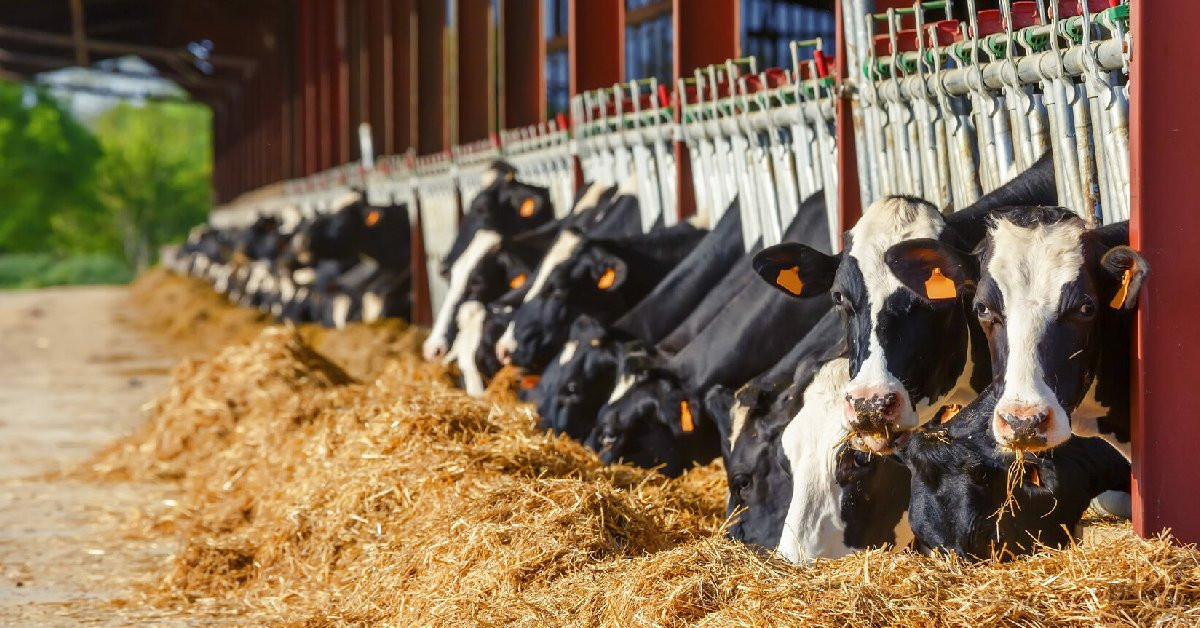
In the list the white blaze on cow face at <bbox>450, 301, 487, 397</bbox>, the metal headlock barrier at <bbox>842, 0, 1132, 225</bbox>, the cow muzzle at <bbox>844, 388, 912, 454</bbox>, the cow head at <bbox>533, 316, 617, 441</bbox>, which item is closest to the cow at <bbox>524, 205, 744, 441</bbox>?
the cow head at <bbox>533, 316, 617, 441</bbox>

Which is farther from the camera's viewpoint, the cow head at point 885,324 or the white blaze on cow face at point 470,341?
the white blaze on cow face at point 470,341

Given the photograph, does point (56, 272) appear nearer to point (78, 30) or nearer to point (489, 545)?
point (78, 30)

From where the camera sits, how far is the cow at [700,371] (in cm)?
594

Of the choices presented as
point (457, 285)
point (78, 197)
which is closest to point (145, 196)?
point (78, 197)

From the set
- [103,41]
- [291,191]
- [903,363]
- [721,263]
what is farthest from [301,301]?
[103,41]

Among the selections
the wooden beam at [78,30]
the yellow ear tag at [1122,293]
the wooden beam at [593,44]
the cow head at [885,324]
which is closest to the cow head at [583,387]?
the cow head at [885,324]

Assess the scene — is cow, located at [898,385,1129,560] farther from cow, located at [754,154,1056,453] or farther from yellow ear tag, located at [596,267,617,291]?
yellow ear tag, located at [596,267,617,291]

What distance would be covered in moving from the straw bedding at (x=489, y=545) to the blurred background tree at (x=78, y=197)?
1841 inches

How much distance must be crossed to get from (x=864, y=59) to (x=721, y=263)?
158 centimetres

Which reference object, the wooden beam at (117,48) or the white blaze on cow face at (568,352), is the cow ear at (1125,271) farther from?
the wooden beam at (117,48)

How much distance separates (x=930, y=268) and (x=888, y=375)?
29cm

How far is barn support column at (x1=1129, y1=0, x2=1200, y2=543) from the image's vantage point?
3.73m

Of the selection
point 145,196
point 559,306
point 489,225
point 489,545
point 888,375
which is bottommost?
point 489,545

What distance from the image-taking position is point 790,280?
4508mm
